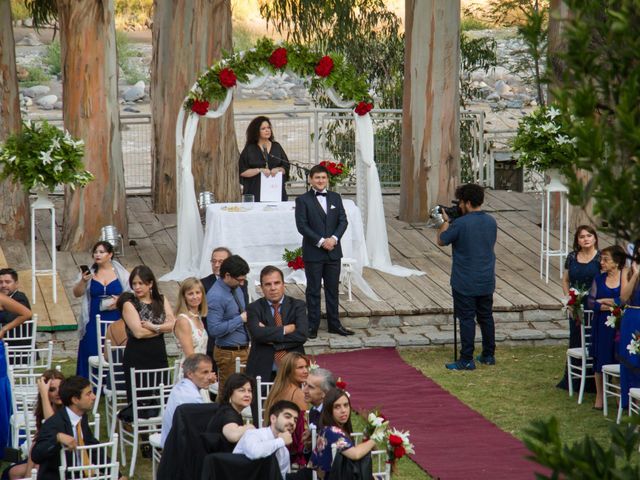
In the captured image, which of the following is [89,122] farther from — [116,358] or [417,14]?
[116,358]

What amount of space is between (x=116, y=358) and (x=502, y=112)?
82.8ft

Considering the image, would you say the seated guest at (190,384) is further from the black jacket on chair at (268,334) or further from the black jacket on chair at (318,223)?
the black jacket on chair at (318,223)

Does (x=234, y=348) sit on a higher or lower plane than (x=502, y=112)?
lower

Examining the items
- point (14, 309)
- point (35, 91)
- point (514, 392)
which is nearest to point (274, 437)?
point (14, 309)

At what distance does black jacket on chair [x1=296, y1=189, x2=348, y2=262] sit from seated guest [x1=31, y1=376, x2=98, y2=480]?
190 inches

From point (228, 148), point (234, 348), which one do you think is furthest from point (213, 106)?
point (234, 348)

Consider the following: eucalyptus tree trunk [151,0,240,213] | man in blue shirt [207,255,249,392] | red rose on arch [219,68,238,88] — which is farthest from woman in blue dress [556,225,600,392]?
Answer: eucalyptus tree trunk [151,0,240,213]

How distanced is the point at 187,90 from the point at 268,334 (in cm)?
871

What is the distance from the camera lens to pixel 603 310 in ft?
34.9

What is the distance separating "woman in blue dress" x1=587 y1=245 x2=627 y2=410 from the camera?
419 inches

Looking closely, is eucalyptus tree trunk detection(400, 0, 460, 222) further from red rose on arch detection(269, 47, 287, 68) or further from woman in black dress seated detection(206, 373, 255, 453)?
woman in black dress seated detection(206, 373, 255, 453)

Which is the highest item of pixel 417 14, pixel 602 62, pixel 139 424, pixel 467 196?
pixel 417 14

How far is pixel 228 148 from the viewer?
18.3m

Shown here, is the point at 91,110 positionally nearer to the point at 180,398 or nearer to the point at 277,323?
the point at 277,323
